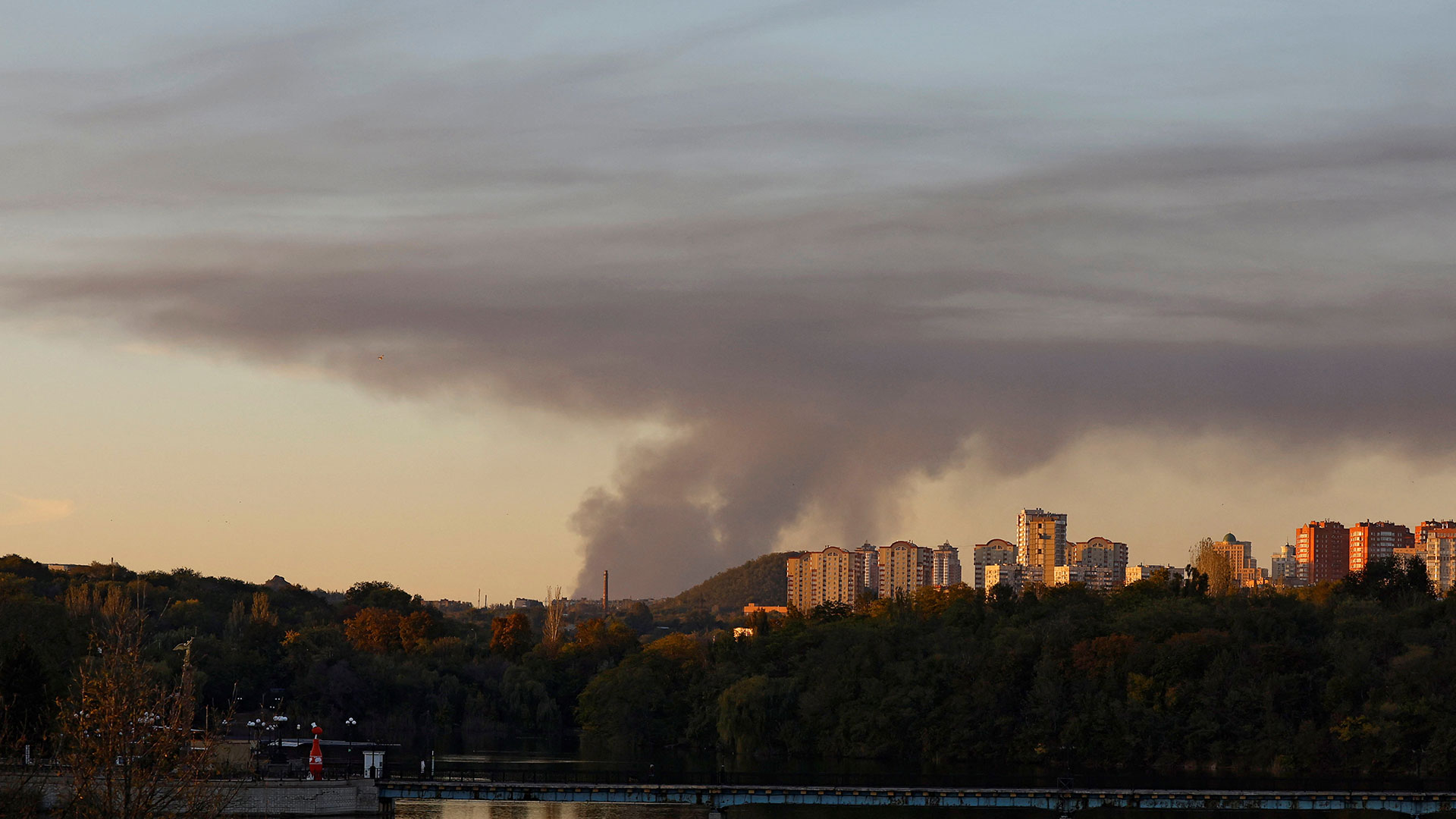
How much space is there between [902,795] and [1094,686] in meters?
40.8

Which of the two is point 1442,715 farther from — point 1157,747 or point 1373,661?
point 1157,747

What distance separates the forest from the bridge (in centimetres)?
1817

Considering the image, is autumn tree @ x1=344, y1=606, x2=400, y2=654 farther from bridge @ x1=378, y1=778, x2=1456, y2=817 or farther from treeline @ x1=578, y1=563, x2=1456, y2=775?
bridge @ x1=378, y1=778, x2=1456, y2=817

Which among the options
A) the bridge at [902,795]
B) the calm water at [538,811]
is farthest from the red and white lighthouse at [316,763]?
the calm water at [538,811]

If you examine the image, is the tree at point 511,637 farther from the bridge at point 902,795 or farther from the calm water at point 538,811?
the bridge at point 902,795

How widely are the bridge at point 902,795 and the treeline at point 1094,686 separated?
75.8 ft

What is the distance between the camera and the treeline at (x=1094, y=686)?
315 ft

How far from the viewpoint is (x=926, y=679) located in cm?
11169

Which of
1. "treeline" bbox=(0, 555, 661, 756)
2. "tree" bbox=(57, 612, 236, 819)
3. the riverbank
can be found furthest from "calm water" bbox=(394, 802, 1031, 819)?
"tree" bbox=(57, 612, 236, 819)

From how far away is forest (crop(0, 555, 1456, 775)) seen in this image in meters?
95.7

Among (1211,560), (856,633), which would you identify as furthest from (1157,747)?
(1211,560)

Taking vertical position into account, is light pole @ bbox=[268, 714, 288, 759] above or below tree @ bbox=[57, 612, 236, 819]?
below

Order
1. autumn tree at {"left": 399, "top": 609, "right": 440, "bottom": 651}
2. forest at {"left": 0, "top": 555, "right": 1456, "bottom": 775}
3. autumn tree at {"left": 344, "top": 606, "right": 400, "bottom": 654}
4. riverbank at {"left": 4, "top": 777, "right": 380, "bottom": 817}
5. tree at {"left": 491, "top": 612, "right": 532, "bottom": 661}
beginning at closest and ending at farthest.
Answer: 1. riverbank at {"left": 4, "top": 777, "right": 380, "bottom": 817}
2. forest at {"left": 0, "top": 555, "right": 1456, "bottom": 775}
3. autumn tree at {"left": 344, "top": 606, "right": 400, "bottom": 654}
4. autumn tree at {"left": 399, "top": 609, "right": 440, "bottom": 651}
5. tree at {"left": 491, "top": 612, "right": 532, "bottom": 661}

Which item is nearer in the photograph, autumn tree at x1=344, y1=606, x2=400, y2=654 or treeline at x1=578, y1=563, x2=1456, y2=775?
treeline at x1=578, y1=563, x2=1456, y2=775
